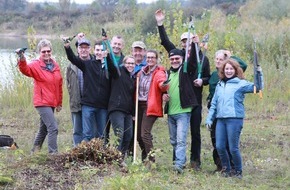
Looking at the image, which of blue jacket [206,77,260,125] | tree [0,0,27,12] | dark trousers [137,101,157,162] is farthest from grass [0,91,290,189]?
tree [0,0,27,12]

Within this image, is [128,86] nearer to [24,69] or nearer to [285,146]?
[24,69]

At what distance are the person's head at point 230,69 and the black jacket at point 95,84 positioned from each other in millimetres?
1514

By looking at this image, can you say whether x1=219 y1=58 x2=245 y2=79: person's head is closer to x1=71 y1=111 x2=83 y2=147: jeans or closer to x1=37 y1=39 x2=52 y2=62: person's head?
x1=71 y1=111 x2=83 y2=147: jeans

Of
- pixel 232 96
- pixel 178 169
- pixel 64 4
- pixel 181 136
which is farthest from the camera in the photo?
pixel 64 4

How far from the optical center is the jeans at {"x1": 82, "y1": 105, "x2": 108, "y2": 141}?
722 centimetres

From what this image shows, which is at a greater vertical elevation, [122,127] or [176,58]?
[176,58]

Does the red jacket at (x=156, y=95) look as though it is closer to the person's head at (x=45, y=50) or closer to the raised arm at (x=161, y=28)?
the raised arm at (x=161, y=28)

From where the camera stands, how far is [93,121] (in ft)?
24.0

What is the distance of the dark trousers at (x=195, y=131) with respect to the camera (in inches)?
282

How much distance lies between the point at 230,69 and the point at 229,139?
0.89 m

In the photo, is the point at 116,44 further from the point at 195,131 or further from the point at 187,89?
the point at 195,131

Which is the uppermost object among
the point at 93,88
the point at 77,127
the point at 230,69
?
the point at 230,69

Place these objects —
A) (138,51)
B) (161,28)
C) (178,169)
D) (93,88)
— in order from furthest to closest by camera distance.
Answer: (161,28)
(138,51)
(93,88)
(178,169)

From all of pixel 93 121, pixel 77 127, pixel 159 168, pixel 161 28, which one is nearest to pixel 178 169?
pixel 159 168
